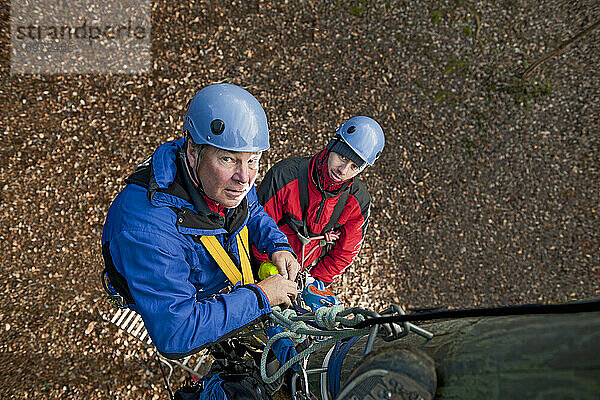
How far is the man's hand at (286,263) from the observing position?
9.72ft

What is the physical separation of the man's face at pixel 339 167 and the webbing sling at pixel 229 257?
1247 millimetres

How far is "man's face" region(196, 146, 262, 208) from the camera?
2.29 meters

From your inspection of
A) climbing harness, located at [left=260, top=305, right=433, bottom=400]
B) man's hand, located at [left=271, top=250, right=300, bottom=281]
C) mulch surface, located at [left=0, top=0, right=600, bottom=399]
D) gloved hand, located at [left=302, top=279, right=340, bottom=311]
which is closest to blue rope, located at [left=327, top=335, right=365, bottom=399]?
climbing harness, located at [left=260, top=305, right=433, bottom=400]

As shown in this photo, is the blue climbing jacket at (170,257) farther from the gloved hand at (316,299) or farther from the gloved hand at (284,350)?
the gloved hand at (316,299)

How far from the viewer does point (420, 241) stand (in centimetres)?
677

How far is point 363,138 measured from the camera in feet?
12.6

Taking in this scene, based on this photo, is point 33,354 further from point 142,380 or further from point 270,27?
point 270,27

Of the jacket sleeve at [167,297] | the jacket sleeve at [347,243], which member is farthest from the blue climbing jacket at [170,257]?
the jacket sleeve at [347,243]

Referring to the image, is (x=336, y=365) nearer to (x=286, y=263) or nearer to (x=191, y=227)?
(x=191, y=227)

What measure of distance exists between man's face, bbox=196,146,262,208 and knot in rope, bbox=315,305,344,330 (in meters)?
0.86

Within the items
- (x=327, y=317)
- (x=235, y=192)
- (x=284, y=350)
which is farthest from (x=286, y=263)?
(x=327, y=317)

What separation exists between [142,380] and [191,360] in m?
0.61

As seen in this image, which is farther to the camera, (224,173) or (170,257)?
(224,173)

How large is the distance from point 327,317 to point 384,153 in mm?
5485
